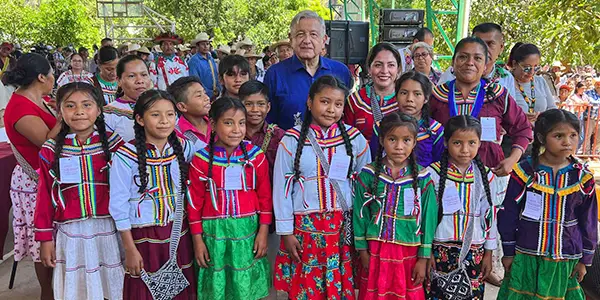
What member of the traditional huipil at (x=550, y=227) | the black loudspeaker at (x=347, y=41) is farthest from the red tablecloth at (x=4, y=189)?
the black loudspeaker at (x=347, y=41)

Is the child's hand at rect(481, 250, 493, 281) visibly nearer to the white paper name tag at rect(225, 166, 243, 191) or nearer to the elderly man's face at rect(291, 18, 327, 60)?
the white paper name tag at rect(225, 166, 243, 191)

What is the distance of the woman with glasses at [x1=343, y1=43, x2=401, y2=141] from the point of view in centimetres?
Answer: 250

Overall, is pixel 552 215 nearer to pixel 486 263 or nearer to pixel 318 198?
pixel 486 263

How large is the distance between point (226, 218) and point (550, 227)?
5.08 ft

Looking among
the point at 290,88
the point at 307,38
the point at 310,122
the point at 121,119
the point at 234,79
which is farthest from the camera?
the point at 234,79

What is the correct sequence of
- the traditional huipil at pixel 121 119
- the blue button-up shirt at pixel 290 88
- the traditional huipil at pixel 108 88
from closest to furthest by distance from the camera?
1. the traditional huipil at pixel 121 119
2. the blue button-up shirt at pixel 290 88
3. the traditional huipil at pixel 108 88

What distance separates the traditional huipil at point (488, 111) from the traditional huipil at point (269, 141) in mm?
901

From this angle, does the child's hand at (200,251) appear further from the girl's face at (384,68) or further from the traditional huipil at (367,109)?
the girl's face at (384,68)

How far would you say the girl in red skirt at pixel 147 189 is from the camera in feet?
7.02

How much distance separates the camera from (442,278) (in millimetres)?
2254

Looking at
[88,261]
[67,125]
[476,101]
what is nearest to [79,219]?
[88,261]

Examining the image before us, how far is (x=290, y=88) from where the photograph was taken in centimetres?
288

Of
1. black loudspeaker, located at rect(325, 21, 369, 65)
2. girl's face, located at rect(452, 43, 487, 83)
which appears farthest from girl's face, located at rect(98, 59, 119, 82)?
black loudspeaker, located at rect(325, 21, 369, 65)

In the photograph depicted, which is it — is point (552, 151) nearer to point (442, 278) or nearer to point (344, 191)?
point (442, 278)
